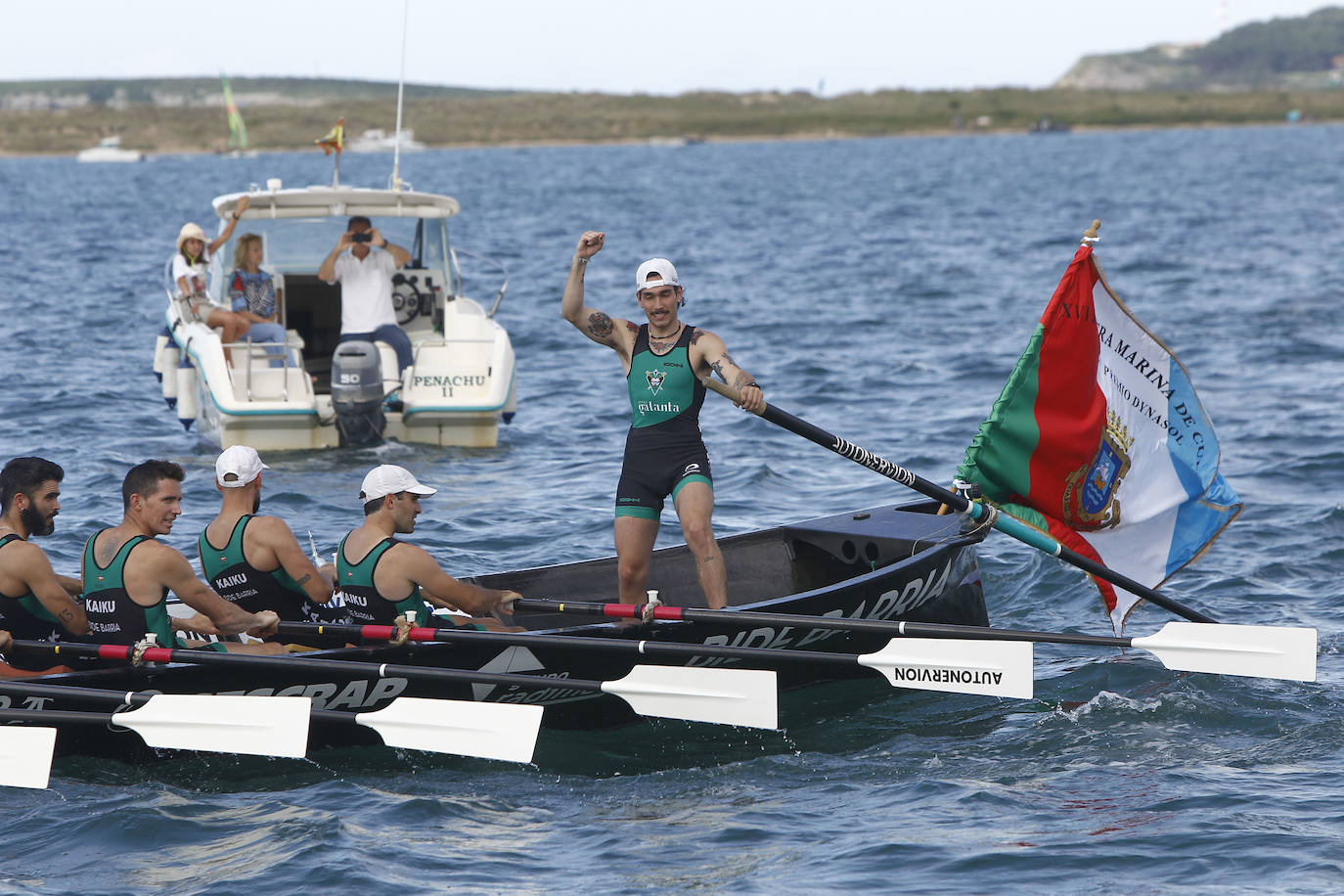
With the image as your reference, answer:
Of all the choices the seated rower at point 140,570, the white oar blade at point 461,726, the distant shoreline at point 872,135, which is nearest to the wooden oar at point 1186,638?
the white oar blade at point 461,726

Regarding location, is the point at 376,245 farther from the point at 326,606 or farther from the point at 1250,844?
the point at 1250,844

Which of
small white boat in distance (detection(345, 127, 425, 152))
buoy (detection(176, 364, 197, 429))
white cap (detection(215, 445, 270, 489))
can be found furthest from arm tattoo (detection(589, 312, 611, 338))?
small white boat in distance (detection(345, 127, 425, 152))

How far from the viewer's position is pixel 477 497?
13883mm

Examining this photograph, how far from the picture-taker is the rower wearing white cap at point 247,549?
8258 mm

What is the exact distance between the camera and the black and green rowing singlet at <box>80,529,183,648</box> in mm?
7719

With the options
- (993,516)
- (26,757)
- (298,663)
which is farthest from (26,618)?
(993,516)

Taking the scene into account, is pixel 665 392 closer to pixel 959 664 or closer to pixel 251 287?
pixel 959 664

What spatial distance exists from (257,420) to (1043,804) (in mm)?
9291

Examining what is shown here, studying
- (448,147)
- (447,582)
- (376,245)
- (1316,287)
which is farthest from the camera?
(448,147)

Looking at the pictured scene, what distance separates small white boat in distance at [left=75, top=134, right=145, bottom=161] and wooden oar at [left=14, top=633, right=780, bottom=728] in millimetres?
110523

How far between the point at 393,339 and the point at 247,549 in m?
6.86

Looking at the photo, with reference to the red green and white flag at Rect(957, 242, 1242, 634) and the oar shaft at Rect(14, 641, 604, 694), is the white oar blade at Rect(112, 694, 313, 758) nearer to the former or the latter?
the oar shaft at Rect(14, 641, 604, 694)

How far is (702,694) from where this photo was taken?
25.6 feet

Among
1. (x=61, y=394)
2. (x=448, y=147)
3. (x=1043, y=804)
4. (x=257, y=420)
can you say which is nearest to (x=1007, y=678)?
(x=1043, y=804)
